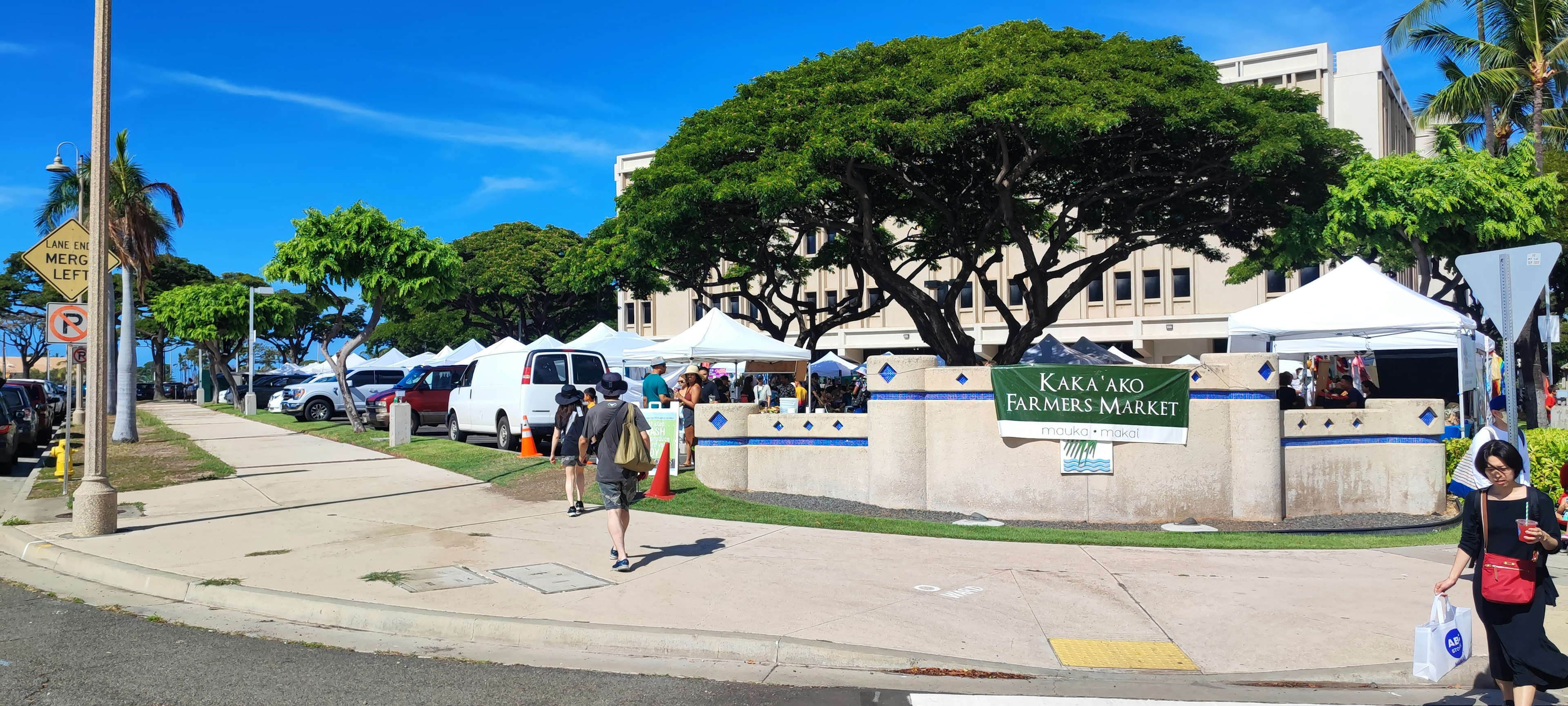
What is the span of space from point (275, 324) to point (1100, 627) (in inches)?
2131

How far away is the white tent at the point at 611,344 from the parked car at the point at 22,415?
11997mm

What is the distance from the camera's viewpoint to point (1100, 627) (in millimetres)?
7066

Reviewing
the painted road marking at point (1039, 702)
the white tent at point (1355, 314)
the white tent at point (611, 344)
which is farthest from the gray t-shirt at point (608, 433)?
the white tent at point (611, 344)

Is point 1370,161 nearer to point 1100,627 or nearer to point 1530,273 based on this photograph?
point 1530,273

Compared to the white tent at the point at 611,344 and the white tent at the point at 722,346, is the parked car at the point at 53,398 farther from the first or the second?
the white tent at the point at 722,346

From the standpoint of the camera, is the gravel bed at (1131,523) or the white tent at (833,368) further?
the white tent at (833,368)

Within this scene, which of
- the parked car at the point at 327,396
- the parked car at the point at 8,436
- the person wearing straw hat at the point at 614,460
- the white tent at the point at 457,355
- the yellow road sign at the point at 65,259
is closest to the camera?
the person wearing straw hat at the point at 614,460

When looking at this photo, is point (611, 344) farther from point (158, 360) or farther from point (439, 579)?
point (158, 360)

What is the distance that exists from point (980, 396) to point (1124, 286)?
3975 cm

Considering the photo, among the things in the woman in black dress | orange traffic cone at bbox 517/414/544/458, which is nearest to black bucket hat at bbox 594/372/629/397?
the woman in black dress

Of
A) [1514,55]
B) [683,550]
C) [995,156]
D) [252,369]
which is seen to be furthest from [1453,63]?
[252,369]

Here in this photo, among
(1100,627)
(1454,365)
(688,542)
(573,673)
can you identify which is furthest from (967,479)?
(1454,365)

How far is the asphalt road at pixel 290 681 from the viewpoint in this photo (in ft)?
18.0

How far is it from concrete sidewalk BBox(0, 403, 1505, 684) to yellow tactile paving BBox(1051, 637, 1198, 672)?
0.18 ft
